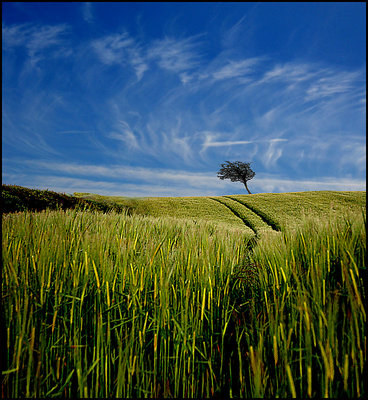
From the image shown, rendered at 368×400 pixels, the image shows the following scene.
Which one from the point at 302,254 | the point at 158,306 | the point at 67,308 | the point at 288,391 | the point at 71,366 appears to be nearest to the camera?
the point at 288,391

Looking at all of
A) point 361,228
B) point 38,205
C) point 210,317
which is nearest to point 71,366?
point 210,317

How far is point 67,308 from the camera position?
5.65ft

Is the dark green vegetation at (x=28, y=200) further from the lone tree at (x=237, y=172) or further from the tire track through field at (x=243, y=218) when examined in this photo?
the lone tree at (x=237, y=172)

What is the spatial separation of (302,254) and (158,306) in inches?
47.4

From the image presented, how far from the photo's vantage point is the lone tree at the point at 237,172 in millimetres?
41281

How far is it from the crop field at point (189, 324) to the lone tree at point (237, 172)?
4039cm

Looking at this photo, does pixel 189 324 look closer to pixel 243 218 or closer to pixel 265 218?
pixel 243 218

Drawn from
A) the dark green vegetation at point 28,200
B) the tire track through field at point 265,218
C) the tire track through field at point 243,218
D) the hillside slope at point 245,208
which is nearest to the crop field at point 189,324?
the dark green vegetation at point 28,200

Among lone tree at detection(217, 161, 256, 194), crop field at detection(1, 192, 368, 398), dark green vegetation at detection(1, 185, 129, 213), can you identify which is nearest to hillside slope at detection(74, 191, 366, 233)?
dark green vegetation at detection(1, 185, 129, 213)

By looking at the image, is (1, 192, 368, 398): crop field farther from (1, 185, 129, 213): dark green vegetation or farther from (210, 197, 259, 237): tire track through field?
(210, 197, 259, 237): tire track through field

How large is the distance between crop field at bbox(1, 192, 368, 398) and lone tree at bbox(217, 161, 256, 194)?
4039cm

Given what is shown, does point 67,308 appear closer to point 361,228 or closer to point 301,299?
point 301,299

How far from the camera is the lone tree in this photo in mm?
41281

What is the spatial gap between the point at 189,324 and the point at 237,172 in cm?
4138
